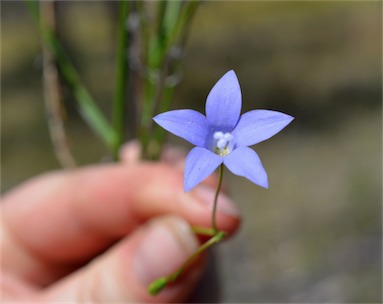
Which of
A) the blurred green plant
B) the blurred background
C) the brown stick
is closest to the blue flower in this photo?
the blurred green plant

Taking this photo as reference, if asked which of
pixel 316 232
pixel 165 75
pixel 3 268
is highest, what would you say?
pixel 165 75

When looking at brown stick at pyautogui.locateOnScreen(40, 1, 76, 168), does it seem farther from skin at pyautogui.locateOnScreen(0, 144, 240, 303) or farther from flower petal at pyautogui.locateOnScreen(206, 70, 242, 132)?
flower petal at pyautogui.locateOnScreen(206, 70, 242, 132)

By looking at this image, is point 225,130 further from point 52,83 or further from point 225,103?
point 52,83

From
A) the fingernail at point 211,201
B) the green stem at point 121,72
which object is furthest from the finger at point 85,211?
the green stem at point 121,72

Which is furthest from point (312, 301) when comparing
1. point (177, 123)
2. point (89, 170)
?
point (177, 123)

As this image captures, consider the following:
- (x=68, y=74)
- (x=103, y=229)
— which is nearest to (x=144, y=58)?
(x=68, y=74)

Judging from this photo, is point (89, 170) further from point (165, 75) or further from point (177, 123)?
point (177, 123)

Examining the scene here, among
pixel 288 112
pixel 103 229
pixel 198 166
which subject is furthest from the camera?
pixel 288 112
